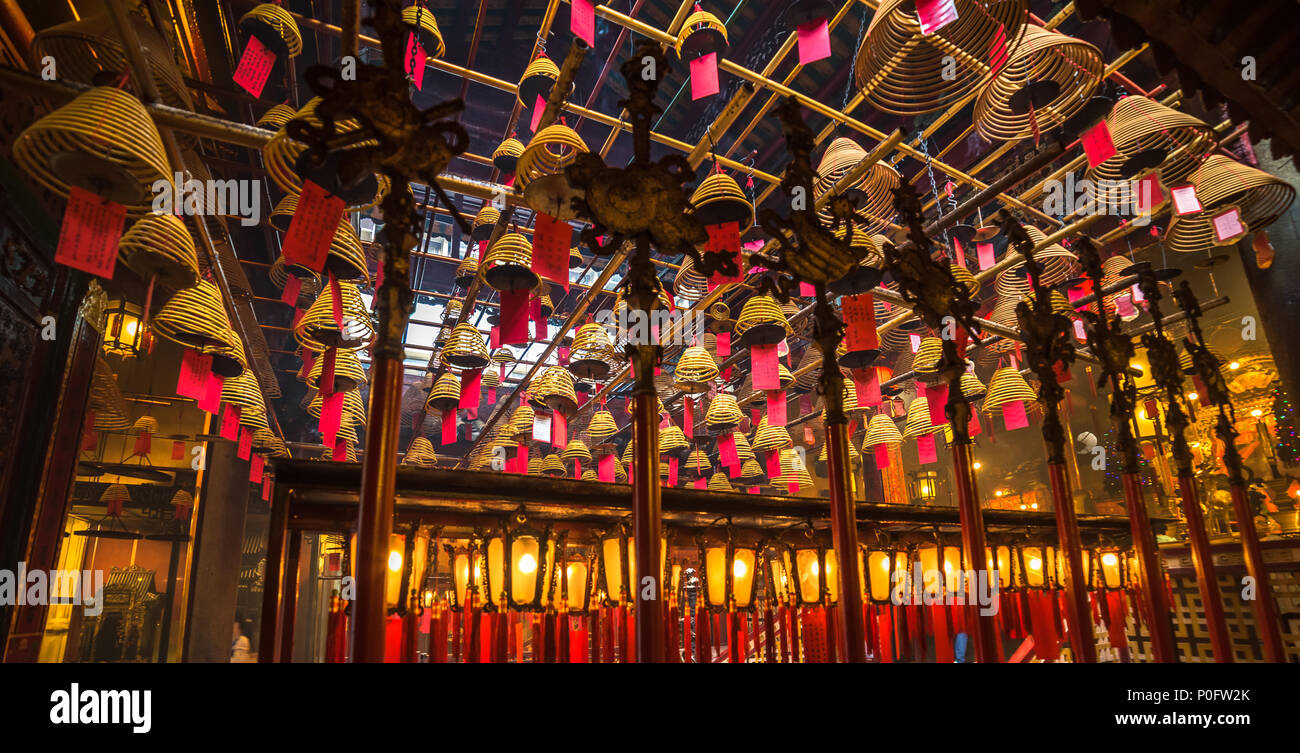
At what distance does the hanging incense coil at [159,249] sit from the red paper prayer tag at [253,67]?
3.79 feet

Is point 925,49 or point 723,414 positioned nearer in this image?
point 925,49

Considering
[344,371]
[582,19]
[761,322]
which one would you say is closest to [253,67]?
[582,19]

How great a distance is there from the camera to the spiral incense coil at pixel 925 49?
3.66 meters

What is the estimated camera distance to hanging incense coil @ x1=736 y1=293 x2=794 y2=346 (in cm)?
559

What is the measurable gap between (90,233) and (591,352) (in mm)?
4721

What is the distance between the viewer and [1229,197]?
5027mm

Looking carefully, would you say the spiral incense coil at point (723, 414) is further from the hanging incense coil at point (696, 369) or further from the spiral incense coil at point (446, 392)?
the spiral incense coil at point (446, 392)

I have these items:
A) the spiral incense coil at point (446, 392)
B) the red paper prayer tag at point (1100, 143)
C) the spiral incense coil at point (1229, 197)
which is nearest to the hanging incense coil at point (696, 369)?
the spiral incense coil at point (446, 392)

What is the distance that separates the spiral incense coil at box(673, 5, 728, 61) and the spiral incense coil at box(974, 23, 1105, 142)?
2.01 metres

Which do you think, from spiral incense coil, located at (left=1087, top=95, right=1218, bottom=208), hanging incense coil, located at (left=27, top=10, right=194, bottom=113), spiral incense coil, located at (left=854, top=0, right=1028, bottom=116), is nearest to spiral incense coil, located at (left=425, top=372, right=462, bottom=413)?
hanging incense coil, located at (left=27, top=10, right=194, bottom=113)

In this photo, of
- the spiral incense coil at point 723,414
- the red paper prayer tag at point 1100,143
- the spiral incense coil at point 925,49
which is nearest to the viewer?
the spiral incense coil at point 925,49

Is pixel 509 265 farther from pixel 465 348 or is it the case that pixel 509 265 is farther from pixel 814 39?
pixel 814 39
